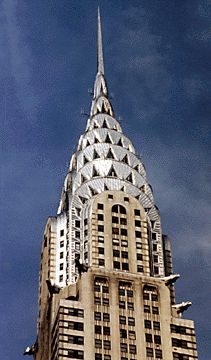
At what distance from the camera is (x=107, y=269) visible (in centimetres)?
15888

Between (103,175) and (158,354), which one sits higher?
(103,175)

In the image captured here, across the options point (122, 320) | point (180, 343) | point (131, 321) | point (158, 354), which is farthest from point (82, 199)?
point (158, 354)

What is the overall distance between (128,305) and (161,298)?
7.00m

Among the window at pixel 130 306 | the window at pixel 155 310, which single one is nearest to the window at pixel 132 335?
the window at pixel 130 306

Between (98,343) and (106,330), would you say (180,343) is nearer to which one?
(106,330)

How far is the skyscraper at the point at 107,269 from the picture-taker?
14925 centimetres

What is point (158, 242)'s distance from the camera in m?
174

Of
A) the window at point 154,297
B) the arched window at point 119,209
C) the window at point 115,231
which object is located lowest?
the window at point 154,297

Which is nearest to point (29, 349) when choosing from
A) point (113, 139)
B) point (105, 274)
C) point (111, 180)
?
point (105, 274)

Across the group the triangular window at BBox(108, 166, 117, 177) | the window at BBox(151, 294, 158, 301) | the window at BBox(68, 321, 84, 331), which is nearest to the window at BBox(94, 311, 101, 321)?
the window at BBox(68, 321, 84, 331)

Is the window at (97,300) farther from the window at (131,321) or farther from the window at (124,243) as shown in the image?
the window at (124,243)

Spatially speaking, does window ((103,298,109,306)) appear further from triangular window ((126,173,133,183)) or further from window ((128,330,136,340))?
triangular window ((126,173,133,183))

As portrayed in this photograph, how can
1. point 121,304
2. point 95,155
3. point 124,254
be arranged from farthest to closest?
point 95,155, point 124,254, point 121,304

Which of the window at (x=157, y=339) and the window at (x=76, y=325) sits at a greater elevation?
the window at (x=76, y=325)
